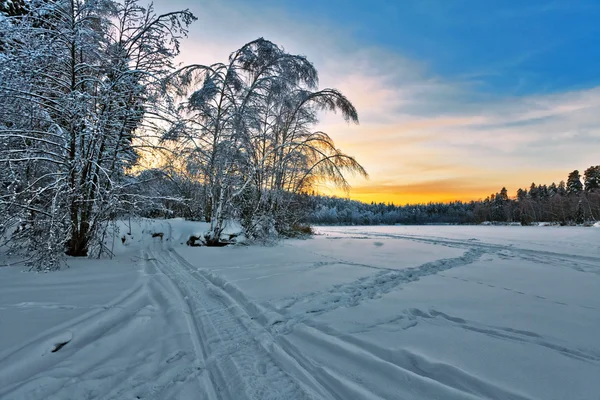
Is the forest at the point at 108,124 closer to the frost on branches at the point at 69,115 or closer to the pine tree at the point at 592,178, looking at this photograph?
the frost on branches at the point at 69,115

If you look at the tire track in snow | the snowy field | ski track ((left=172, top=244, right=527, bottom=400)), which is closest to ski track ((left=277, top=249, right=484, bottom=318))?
the snowy field

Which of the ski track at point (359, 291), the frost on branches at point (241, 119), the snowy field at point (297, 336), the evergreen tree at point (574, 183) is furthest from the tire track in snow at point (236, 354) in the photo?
the evergreen tree at point (574, 183)

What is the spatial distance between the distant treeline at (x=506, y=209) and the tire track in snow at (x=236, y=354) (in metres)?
12.7

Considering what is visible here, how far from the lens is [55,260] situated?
495cm

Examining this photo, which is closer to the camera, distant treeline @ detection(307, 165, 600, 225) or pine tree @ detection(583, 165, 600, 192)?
distant treeline @ detection(307, 165, 600, 225)

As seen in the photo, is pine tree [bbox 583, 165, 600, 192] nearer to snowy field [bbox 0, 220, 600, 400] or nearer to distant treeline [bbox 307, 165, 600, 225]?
distant treeline [bbox 307, 165, 600, 225]

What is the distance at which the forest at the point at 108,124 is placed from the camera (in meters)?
4.95

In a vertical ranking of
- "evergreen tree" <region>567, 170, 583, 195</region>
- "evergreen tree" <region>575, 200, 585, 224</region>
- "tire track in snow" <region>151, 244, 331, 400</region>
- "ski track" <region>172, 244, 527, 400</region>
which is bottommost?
"tire track in snow" <region>151, 244, 331, 400</region>

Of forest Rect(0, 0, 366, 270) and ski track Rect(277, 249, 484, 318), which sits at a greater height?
forest Rect(0, 0, 366, 270)

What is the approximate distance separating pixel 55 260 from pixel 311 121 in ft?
35.5

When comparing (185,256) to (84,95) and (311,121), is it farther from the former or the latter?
(311,121)

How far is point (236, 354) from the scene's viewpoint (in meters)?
2.37

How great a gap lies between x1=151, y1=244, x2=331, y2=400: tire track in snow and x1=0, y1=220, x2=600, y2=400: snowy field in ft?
0.04

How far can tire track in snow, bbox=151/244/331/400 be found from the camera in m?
1.88
